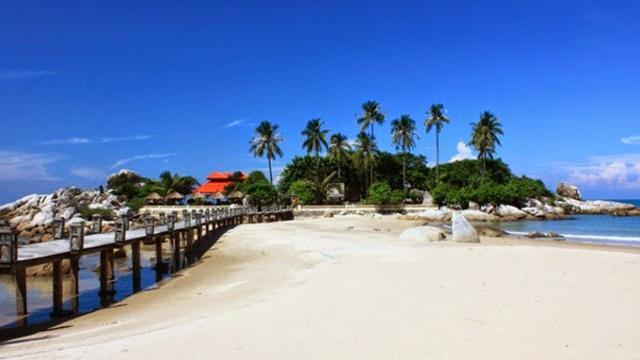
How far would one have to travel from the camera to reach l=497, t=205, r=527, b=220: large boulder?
234ft

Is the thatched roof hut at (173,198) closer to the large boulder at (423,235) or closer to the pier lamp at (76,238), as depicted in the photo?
the large boulder at (423,235)

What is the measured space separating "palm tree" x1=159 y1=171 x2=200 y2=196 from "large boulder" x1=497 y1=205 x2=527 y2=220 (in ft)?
161

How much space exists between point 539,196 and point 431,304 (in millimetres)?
79930

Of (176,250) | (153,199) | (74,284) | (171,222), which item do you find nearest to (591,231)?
(176,250)

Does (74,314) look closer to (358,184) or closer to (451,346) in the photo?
(451,346)

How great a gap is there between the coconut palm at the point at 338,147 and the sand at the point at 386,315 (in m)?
61.6

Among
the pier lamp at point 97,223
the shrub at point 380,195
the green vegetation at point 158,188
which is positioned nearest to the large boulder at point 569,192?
the shrub at point 380,195

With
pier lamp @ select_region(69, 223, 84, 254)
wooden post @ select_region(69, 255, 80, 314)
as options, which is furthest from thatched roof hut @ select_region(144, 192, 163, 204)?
pier lamp @ select_region(69, 223, 84, 254)

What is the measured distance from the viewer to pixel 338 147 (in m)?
80.8

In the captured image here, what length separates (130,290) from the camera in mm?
20984

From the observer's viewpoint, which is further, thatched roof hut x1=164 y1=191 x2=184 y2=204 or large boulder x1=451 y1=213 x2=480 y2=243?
thatched roof hut x1=164 y1=191 x2=184 y2=204

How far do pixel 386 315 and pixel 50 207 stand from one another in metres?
71.4

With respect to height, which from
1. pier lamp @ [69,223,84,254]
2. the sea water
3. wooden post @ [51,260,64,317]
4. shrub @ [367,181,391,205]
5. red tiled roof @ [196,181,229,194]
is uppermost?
red tiled roof @ [196,181,229,194]

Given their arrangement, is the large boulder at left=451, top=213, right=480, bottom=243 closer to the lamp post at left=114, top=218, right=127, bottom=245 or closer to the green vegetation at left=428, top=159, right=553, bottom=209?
the lamp post at left=114, top=218, right=127, bottom=245
